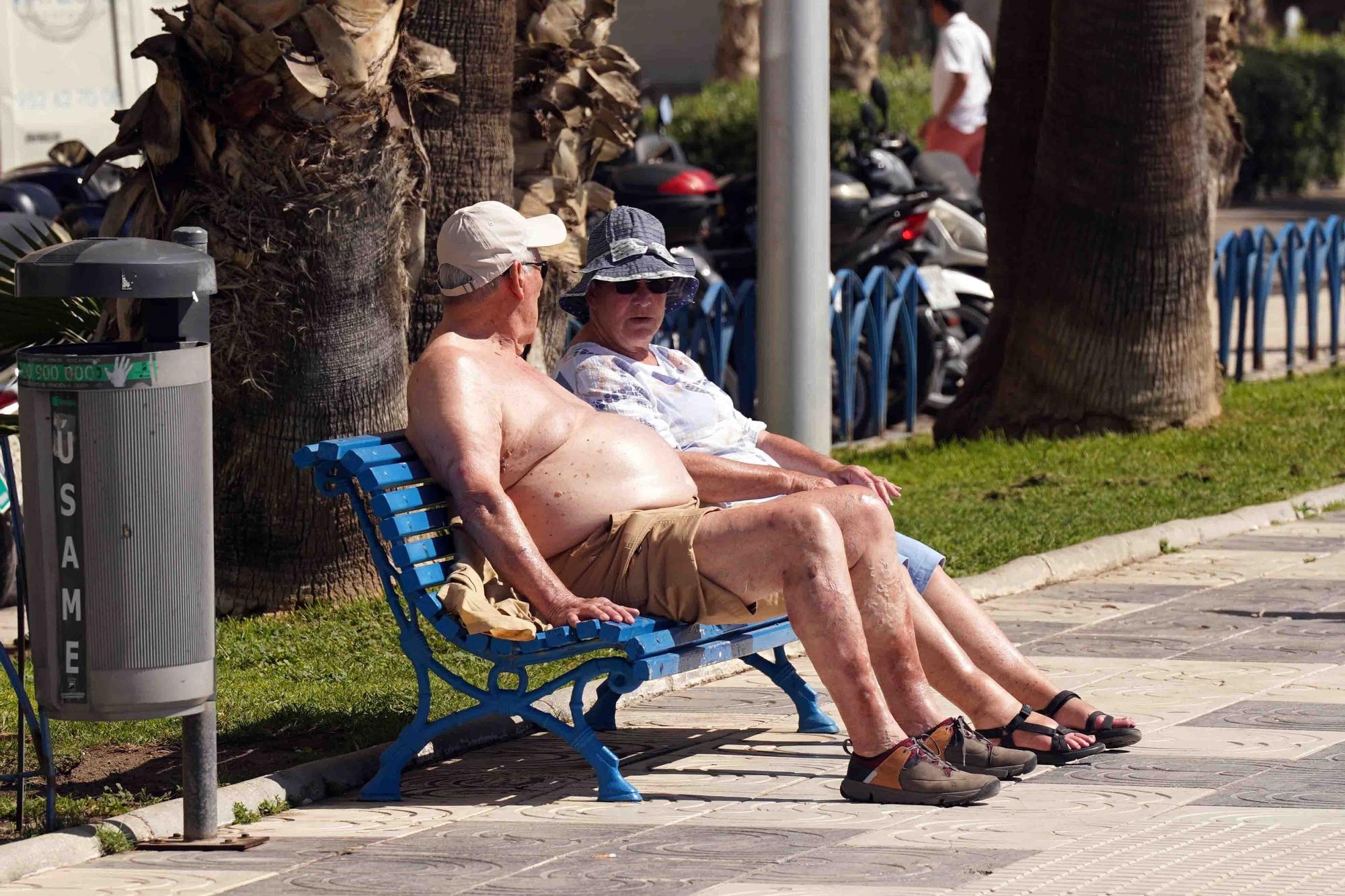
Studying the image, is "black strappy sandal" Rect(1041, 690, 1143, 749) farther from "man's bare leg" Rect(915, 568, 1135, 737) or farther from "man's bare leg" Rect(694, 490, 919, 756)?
"man's bare leg" Rect(694, 490, 919, 756)

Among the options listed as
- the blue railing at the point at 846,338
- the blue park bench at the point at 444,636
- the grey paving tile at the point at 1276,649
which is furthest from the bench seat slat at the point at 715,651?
the blue railing at the point at 846,338

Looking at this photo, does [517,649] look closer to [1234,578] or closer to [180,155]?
[180,155]

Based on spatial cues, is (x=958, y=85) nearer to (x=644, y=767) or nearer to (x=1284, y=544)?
(x=1284, y=544)

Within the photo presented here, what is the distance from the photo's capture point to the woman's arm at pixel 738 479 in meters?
5.81

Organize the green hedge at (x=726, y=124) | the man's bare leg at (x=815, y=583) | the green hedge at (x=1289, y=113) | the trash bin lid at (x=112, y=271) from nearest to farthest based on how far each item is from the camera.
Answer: the trash bin lid at (x=112, y=271) → the man's bare leg at (x=815, y=583) → the green hedge at (x=726, y=124) → the green hedge at (x=1289, y=113)

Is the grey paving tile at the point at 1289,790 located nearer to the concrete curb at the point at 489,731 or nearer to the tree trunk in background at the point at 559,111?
the concrete curb at the point at 489,731

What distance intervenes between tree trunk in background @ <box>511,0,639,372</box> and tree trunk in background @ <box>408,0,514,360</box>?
0.96 feet

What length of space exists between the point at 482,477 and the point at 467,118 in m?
2.74

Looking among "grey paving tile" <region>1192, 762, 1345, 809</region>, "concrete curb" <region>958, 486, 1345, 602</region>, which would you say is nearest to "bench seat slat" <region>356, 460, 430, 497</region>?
"grey paving tile" <region>1192, 762, 1345, 809</region>

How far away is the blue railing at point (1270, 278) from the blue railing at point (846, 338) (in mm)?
2592

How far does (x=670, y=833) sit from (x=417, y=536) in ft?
3.39

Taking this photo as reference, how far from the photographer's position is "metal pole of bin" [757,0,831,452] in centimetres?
780

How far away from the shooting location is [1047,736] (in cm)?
546

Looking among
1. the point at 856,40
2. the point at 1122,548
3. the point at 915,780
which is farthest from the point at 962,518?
the point at 856,40
